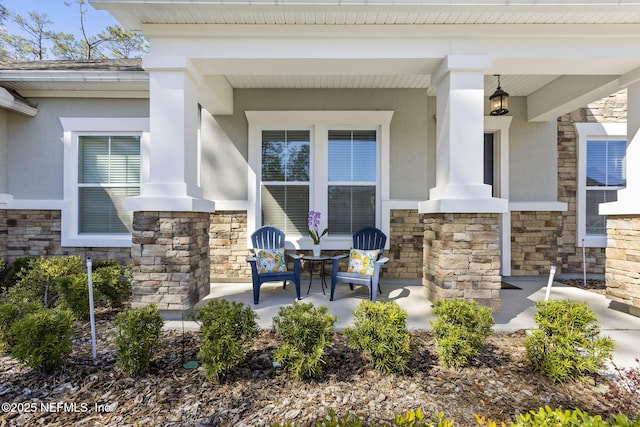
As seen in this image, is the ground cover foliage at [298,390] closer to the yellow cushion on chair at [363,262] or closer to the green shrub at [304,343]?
the green shrub at [304,343]

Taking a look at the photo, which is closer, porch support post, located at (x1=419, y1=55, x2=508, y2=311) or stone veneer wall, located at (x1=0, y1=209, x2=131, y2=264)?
porch support post, located at (x1=419, y1=55, x2=508, y2=311)

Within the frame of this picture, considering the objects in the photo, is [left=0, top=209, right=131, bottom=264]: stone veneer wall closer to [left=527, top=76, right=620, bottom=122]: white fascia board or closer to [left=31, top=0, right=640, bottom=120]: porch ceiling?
[left=31, top=0, right=640, bottom=120]: porch ceiling

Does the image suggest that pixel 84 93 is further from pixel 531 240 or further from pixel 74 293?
pixel 531 240

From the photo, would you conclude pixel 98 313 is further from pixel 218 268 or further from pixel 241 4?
pixel 241 4

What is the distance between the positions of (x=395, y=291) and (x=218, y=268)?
268 cm

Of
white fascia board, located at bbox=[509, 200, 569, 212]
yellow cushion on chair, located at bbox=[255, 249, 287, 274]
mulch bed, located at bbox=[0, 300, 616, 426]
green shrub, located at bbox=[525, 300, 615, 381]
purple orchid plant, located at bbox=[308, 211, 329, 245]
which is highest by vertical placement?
white fascia board, located at bbox=[509, 200, 569, 212]

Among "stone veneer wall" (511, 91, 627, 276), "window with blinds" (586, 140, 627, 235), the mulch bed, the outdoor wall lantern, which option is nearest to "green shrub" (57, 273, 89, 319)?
the mulch bed

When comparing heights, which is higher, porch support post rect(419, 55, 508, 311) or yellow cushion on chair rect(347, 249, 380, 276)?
porch support post rect(419, 55, 508, 311)

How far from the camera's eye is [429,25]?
3199 mm

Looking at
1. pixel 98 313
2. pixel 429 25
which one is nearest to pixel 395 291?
pixel 429 25

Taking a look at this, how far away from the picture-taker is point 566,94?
4395 millimetres

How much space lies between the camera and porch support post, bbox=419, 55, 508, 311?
10.4 ft

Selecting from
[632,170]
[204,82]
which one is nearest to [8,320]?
[204,82]

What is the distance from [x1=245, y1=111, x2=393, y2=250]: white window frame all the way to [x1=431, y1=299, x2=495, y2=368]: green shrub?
8.45ft
